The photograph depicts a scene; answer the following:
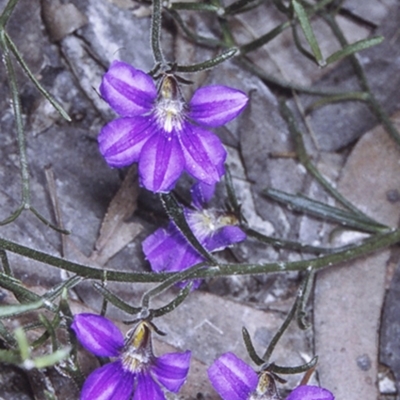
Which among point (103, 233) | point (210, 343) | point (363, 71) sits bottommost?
point (210, 343)

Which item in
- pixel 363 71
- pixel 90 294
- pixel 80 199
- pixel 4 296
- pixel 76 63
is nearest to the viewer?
pixel 4 296

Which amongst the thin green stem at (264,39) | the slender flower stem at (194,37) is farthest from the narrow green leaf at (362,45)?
the slender flower stem at (194,37)

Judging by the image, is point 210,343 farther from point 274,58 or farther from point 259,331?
point 274,58

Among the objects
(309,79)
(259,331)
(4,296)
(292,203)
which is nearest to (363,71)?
(309,79)

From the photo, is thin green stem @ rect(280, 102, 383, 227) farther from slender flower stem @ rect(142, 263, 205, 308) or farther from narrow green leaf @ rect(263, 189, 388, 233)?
slender flower stem @ rect(142, 263, 205, 308)

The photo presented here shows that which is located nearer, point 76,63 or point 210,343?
point 210,343

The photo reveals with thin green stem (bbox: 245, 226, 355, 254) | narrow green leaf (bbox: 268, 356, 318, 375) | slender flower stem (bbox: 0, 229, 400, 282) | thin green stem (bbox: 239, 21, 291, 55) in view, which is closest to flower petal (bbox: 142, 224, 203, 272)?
slender flower stem (bbox: 0, 229, 400, 282)

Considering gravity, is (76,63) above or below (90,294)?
above
